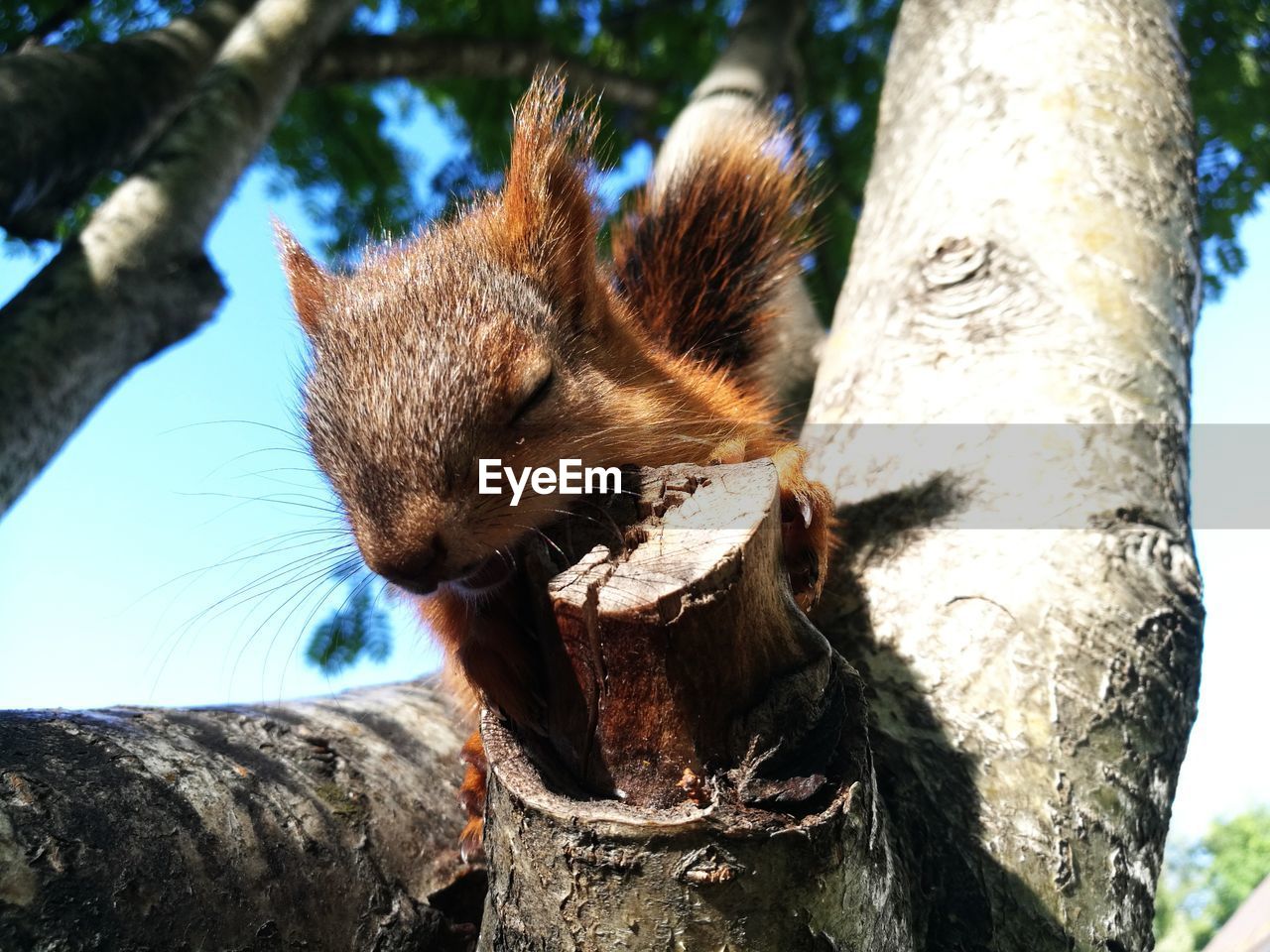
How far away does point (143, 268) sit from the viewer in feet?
6.95

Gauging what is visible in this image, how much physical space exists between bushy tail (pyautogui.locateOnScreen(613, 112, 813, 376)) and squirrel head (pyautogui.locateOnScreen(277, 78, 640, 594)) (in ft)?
0.70

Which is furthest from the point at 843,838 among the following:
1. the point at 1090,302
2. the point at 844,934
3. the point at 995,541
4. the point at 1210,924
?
the point at 1210,924

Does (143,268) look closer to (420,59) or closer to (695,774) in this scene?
(420,59)

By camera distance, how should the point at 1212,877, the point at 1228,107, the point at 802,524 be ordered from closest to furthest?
1. the point at 802,524
2. the point at 1228,107
3. the point at 1212,877

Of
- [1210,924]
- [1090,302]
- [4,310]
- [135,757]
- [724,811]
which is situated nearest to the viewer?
[724,811]

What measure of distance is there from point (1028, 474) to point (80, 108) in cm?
219

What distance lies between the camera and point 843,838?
A: 747mm

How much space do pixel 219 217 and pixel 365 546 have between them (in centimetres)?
170

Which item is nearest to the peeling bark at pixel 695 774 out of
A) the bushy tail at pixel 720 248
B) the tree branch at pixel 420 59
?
the bushy tail at pixel 720 248

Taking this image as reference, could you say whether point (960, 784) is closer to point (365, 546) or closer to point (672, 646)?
point (672, 646)

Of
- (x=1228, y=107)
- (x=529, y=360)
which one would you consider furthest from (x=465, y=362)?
(x=1228, y=107)

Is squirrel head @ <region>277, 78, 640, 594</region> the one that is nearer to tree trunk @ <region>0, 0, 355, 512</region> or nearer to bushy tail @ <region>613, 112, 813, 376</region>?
bushy tail @ <region>613, 112, 813, 376</region>

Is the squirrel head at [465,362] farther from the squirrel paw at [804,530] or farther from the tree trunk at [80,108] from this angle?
the tree trunk at [80,108]

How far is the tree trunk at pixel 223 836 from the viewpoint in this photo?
81cm
